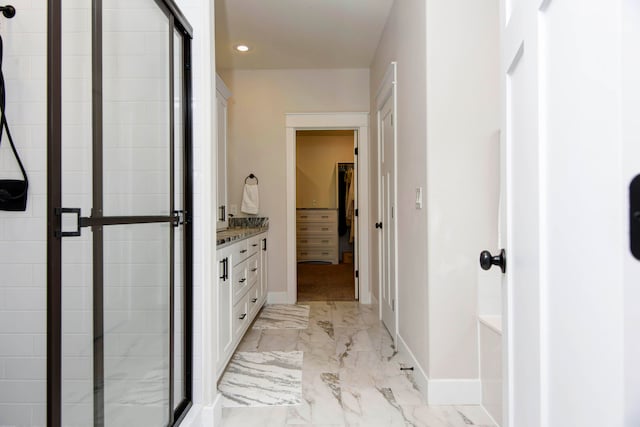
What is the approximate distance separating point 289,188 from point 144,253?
10.4 feet

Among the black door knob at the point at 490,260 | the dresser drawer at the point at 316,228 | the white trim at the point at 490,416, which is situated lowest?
the white trim at the point at 490,416

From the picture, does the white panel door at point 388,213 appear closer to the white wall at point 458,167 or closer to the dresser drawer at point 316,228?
the white wall at point 458,167

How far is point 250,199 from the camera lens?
445cm

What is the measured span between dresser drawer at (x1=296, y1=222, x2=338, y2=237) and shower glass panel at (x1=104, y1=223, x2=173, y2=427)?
664 cm

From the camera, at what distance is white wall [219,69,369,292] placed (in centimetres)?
455

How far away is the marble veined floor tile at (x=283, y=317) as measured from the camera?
365 centimetres

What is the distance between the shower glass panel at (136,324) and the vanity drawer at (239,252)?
1.15 metres

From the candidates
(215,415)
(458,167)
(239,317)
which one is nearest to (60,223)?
(215,415)

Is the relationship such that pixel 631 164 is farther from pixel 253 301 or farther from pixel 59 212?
pixel 253 301

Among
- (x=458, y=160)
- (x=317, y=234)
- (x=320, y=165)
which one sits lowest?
(x=317, y=234)

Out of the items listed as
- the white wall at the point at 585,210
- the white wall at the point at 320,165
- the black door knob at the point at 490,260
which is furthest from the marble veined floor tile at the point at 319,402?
the white wall at the point at 320,165

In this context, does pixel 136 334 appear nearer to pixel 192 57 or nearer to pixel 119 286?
pixel 119 286

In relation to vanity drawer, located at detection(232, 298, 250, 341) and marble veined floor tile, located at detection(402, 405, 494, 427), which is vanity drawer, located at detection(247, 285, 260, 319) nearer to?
vanity drawer, located at detection(232, 298, 250, 341)

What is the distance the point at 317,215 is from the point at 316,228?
27 centimetres
